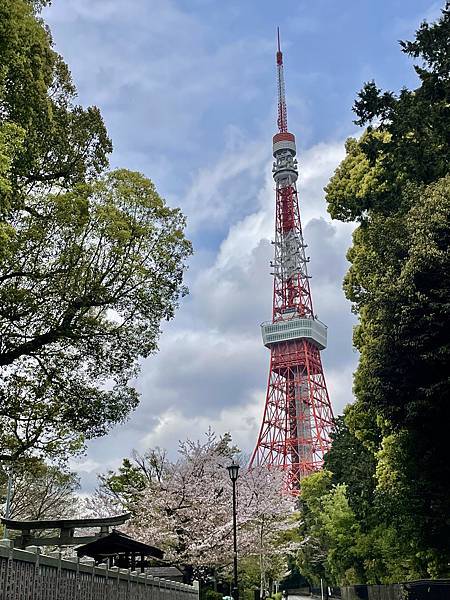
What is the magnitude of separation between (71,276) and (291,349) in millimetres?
61241

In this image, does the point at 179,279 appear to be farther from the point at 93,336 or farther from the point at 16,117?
the point at 16,117

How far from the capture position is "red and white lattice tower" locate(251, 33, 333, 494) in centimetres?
6344

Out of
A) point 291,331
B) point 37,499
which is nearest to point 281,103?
point 291,331

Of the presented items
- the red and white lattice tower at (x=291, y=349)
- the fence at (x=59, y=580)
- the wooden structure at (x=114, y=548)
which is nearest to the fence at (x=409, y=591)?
the wooden structure at (x=114, y=548)

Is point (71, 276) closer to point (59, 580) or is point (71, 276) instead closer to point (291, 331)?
point (59, 580)

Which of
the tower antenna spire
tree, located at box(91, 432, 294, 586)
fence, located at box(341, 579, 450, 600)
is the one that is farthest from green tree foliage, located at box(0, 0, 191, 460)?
the tower antenna spire

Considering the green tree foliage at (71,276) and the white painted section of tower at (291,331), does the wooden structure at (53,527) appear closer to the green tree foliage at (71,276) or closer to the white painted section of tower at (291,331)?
the green tree foliage at (71,276)

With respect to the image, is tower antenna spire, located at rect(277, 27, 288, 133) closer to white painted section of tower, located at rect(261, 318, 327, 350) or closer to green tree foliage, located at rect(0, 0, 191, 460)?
white painted section of tower, located at rect(261, 318, 327, 350)

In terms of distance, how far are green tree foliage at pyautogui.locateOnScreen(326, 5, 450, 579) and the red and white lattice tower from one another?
1682 inches

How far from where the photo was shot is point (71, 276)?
30.9 feet

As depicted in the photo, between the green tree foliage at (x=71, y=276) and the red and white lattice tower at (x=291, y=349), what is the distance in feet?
166

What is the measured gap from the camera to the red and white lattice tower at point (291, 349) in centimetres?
6344

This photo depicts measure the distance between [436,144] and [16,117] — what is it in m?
10.3

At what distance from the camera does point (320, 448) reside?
63.4 metres
